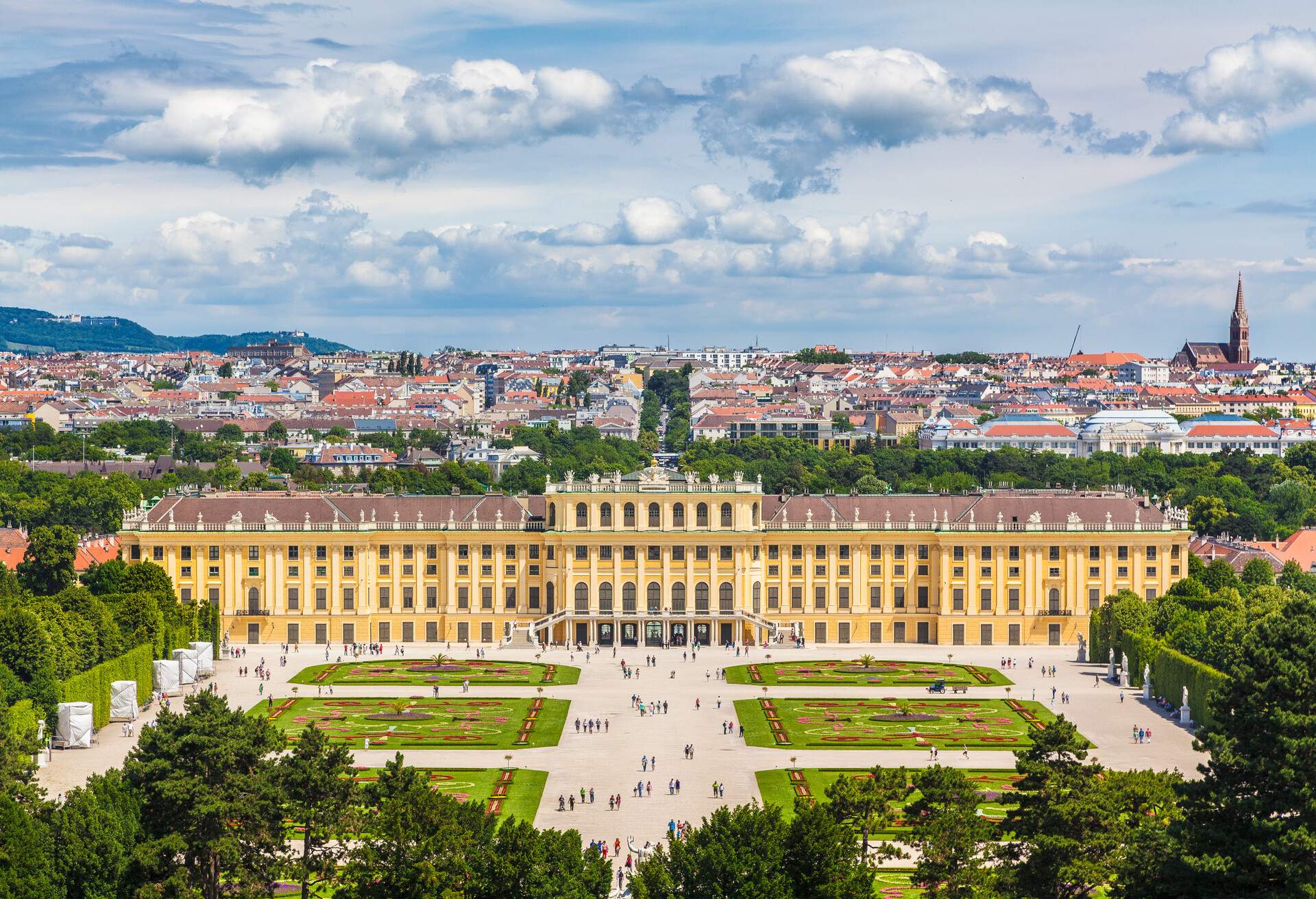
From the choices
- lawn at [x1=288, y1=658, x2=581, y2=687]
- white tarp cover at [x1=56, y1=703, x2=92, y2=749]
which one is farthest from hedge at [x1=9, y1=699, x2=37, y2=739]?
lawn at [x1=288, y1=658, x2=581, y2=687]

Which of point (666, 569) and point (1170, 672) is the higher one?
point (666, 569)

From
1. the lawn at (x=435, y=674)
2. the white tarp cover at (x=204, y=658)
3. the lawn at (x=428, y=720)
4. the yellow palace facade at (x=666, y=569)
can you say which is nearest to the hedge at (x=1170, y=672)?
the yellow palace facade at (x=666, y=569)

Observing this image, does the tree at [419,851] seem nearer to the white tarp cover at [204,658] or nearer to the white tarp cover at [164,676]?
the white tarp cover at [164,676]

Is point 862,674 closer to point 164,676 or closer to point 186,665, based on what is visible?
point 186,665

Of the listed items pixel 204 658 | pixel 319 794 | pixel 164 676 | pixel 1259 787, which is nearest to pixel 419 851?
pixel 319 794

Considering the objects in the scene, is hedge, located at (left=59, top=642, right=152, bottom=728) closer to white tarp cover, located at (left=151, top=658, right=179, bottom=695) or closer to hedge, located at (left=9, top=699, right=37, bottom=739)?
white tarp cover, located at (left=151, top=658, right=179, bottom=695)
